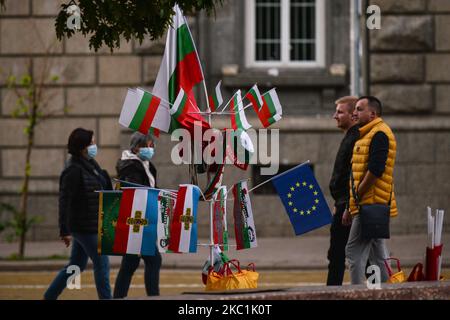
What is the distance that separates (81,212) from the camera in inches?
456

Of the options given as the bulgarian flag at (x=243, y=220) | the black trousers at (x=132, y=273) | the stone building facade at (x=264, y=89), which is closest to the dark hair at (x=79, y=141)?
the black trousers at (x=132, y=273)

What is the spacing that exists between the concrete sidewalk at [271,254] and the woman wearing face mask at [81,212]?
5.16 m

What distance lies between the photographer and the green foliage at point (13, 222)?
18.1 metres

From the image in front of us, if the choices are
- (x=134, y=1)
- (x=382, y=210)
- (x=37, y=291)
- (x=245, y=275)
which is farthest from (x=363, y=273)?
(x=37, y=291)

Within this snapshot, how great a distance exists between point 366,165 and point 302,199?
904 mm

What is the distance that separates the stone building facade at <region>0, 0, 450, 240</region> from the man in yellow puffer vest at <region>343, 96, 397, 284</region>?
9294mm

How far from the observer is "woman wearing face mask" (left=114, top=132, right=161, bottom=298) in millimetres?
11445

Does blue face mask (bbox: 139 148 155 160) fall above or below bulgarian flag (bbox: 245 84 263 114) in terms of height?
below

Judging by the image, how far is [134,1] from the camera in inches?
360

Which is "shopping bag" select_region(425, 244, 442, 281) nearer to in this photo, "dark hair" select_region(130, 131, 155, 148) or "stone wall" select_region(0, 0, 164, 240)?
"dark hair" select_region(130, 131, 155, 148)

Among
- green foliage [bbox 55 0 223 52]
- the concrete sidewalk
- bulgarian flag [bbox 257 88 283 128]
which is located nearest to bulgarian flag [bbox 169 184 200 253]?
bulgarian flag [bbox 257 88 283 128]

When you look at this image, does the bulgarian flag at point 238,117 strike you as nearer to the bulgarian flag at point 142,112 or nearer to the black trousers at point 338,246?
the bulgarian flag at point 142,112

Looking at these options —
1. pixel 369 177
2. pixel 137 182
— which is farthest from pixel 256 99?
pixel 137 182

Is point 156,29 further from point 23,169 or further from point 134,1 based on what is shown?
point 23,169
